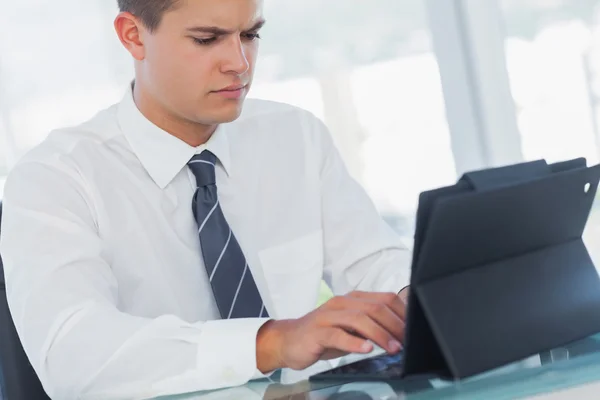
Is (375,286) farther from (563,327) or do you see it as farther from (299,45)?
(299,45)

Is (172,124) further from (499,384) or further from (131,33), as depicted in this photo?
(499,384)

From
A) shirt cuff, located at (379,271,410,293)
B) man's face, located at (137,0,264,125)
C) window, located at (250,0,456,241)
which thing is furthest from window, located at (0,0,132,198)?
shirt cuff, located at (379,271,410,293)

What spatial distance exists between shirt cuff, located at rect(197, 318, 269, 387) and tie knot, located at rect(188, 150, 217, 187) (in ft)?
1.91

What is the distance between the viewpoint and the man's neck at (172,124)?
2.02 meters

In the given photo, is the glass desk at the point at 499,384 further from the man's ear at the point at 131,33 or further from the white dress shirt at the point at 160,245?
the man's ear at the point at 131,33

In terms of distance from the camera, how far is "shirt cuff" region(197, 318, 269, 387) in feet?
4.51

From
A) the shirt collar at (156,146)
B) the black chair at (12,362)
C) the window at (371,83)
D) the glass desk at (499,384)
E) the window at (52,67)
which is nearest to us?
the glass desk at (499,384)

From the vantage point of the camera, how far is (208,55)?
6.18 ft

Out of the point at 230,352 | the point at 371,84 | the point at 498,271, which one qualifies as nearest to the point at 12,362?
the point at 230,352

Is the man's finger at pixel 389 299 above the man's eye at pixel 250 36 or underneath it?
underneath

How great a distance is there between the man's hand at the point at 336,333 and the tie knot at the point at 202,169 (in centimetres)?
63

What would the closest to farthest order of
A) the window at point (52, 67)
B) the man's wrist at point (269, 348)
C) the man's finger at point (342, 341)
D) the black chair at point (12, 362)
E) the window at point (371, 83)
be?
the man's finger at point (342, 341) < the man's wrist at point (269, 348) < the black chair at point (12, 362) < the window at point (52, 67) < the window at point (371, 83)

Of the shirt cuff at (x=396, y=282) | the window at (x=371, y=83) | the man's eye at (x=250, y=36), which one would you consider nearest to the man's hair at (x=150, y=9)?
the man's eye at (x=250, y=36)

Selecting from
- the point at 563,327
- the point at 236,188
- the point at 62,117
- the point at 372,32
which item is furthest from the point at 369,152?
the point at 563,327
